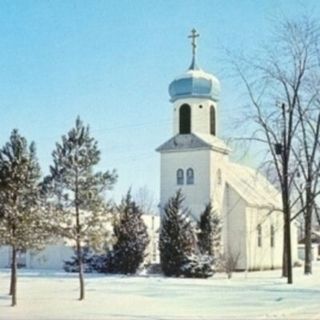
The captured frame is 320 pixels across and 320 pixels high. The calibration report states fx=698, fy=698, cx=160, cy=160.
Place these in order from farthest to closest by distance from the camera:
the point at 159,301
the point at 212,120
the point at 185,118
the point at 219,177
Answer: the point at 212,120 < the point at 185,118 < the point at 219,177 < the point at 159,301

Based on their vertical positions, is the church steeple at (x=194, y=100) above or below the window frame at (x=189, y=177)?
above

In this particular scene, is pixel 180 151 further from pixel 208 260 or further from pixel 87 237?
pixel 87 237

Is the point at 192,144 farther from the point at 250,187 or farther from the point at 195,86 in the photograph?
the point at 250,187

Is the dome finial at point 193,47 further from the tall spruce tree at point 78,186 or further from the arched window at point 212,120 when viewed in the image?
the tall spruce tree at point 78,186

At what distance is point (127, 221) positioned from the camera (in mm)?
37156

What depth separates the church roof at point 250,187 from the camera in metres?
46.2

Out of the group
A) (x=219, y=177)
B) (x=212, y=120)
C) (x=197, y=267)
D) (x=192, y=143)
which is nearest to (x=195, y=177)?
(x=219, y=177)

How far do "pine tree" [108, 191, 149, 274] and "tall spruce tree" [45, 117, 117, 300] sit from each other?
571 inches

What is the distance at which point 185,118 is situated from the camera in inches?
1766

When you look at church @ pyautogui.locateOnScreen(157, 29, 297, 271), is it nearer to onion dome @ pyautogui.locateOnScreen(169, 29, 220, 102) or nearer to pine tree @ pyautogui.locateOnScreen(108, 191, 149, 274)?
onion dome @ pyautogui.locateOnScreen(169, 29, 220, 102)

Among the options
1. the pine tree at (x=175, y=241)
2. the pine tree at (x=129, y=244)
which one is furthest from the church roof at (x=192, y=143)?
the pine tree at (x=129, y=244)

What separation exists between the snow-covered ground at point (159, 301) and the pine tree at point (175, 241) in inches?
280

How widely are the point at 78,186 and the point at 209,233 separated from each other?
19.1 meters

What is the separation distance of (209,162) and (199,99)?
4.20 m
